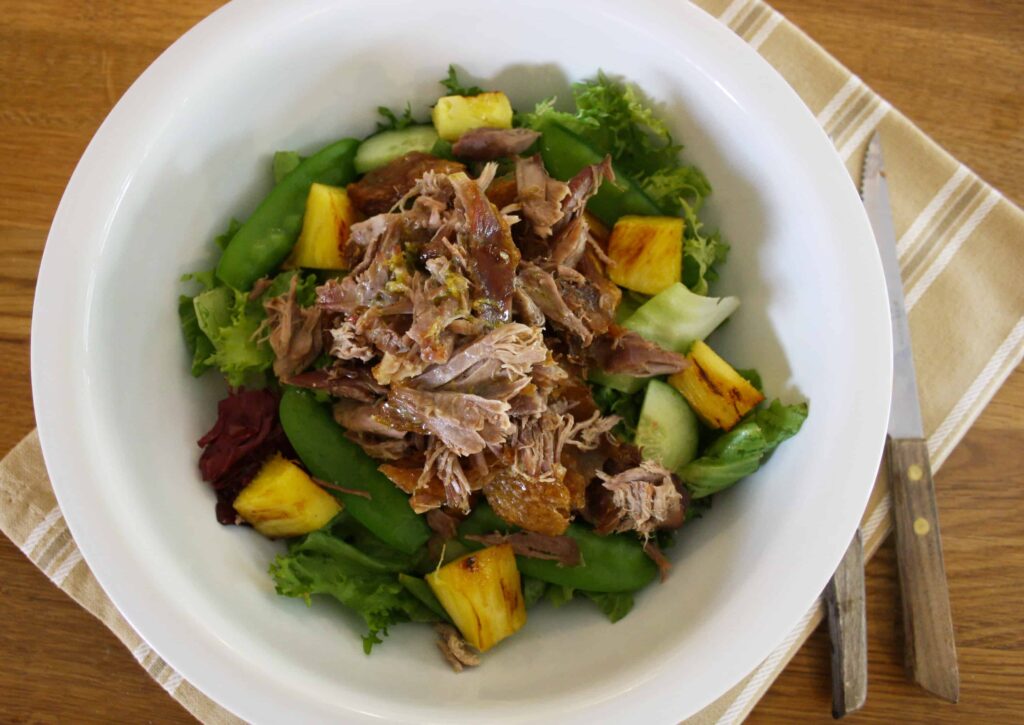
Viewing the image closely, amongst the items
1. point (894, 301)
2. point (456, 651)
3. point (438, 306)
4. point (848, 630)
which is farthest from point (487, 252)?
point (848, 630)

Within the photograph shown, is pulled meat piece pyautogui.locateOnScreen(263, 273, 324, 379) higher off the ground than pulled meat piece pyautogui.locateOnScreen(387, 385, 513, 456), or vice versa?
pulled meat piece pyautogui.locateOnScreen(387, 385, 513, 456)

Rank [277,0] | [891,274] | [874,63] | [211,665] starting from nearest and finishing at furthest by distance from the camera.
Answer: [211,665]
[277,0]
[891,274]
[874,63]

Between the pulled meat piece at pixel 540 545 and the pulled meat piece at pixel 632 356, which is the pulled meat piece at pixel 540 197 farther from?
the pulled meat piece at pixel 540 545

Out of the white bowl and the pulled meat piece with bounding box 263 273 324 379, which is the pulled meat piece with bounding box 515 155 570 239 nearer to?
the white bowl

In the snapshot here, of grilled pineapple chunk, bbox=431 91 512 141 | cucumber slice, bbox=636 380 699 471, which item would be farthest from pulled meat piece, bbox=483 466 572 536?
grilled pineapple chunk, bbox=431 91 512 141

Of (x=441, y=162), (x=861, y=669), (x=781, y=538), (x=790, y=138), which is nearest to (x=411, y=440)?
(x=441, y=162)

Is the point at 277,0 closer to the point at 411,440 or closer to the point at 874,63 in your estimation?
the point at 411,440
